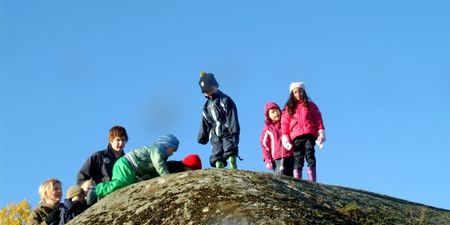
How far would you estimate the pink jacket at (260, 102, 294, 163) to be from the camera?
516 inches

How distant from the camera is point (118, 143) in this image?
430 inches

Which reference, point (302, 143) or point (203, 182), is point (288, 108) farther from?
point (203, 182)

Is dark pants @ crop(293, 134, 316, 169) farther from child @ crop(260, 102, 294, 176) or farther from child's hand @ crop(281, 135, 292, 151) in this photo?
child @ crop(260, 102, 294, 176)

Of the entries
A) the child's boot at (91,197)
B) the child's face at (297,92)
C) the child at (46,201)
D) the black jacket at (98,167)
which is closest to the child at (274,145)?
the child's face at (297,92)

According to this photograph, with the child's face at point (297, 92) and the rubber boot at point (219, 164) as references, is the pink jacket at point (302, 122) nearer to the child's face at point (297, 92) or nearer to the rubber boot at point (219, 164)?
the child's face at point (297, 92)

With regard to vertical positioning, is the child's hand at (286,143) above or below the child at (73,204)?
above

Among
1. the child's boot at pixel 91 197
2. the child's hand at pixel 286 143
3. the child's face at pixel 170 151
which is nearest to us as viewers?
the child's boot at pixel 91 197

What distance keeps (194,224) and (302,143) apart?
590 centimetres

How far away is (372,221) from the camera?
7438 millimetres

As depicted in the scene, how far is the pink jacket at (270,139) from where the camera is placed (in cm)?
1310

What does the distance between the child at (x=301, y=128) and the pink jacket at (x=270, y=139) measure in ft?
1.91

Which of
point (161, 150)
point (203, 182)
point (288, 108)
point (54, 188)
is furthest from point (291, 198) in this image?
point (288, 108)

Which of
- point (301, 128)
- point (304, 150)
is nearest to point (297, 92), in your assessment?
point (301, 128)

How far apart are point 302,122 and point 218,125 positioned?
163cm
